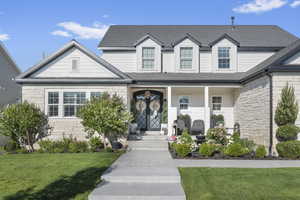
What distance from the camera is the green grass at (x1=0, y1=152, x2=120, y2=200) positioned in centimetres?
623


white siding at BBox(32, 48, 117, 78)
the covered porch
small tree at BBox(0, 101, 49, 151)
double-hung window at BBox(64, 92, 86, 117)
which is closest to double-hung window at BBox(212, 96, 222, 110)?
the covered porch

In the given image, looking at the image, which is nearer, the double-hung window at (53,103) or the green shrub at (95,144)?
the green shrub at (95,144)

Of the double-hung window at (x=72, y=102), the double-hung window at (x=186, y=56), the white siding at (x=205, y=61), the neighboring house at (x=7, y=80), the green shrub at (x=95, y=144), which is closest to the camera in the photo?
the green shrub at (x=95, y=144)

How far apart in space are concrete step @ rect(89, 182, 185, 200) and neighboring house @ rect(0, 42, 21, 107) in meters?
14.6

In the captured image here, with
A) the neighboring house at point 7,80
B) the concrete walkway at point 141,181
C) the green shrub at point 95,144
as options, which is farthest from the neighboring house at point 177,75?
the neighboring house at point 7,80

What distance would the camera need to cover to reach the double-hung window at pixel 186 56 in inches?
638

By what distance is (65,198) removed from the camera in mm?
5926

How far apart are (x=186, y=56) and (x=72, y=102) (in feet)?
24.0

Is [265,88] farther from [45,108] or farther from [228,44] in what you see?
[45,108]

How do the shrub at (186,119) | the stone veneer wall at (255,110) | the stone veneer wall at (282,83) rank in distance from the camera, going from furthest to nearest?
the shrub at (186,119), the stone veneer wall at (255,110), the stone veneer wall at (282,83)

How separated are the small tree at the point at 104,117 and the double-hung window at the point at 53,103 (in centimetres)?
188

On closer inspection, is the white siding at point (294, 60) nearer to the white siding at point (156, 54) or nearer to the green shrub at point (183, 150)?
the green shrub at point (183, 150)

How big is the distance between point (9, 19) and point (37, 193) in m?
11.2

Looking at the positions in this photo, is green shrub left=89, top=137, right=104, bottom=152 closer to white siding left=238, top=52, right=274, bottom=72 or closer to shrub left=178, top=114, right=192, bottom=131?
shrub left=178, top=114, right=192, bottom=131
